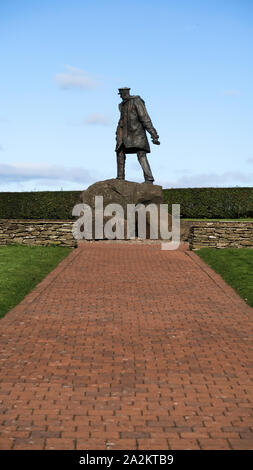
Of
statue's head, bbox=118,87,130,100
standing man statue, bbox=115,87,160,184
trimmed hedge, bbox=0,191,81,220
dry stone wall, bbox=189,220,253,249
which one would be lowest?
dry stone wall, bbox=189,220,253,249

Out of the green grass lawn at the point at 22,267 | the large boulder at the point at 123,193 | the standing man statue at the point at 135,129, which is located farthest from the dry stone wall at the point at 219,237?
the standing man statue at the point at 135,129

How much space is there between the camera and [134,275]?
50.1 feet

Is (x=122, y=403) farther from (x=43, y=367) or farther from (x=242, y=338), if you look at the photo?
(x=242, y=338)

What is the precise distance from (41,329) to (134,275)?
5.73m

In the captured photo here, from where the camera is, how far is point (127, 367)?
7.75 m

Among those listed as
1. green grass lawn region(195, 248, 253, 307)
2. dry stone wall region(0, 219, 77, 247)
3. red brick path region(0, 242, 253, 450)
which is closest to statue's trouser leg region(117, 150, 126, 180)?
dry stone wall region(0, 219, 77, 247)

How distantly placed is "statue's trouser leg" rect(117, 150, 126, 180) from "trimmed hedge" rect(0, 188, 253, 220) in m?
10.1

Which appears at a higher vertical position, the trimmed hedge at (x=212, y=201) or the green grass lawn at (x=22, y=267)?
the trimmed hedge at (x=212, y=201)

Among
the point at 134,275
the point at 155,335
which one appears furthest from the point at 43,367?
the point at 134,275

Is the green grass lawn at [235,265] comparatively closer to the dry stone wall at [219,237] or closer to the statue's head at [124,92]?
the dry stone wall at [219,237]

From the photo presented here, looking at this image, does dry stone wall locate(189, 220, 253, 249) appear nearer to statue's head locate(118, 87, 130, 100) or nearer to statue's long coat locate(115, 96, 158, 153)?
statue's long coat locate(115, 96, 158, 153)

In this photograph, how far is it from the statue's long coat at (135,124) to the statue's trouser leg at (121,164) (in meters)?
0.40

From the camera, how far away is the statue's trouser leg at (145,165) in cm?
2425

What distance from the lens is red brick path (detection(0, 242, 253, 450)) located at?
5.70 m
